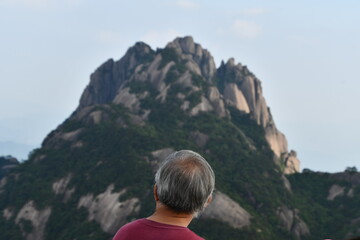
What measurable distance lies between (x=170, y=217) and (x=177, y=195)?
275 mm

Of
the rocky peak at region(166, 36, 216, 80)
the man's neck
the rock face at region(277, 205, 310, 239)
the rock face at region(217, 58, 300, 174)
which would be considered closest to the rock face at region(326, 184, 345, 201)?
the rock face at region(277, 205, 310, 239)

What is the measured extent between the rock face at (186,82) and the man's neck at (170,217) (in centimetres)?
13294

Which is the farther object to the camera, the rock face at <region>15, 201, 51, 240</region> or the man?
the rock face at <region>15, 201, 51, 240</region>

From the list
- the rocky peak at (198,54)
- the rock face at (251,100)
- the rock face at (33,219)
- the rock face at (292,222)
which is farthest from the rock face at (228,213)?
the rocky peak at (198,54)

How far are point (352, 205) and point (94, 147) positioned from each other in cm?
6268

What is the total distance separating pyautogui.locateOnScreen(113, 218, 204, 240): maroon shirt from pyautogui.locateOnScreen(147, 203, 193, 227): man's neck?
0.09 m

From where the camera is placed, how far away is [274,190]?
117000 millimetres

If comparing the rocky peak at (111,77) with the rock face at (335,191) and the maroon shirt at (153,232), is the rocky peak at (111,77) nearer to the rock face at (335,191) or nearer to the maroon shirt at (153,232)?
the rock face at (335,191)

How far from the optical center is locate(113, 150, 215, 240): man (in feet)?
17.9

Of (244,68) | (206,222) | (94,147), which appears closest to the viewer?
(206,222)

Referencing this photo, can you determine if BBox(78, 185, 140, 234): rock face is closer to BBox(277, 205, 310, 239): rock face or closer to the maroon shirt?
BBox(277, 205, 310, 239): rock face

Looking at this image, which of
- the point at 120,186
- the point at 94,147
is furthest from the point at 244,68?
the point at 120,186

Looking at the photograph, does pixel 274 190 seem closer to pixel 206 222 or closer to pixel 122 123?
pixel 206 222

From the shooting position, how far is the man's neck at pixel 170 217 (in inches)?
218
